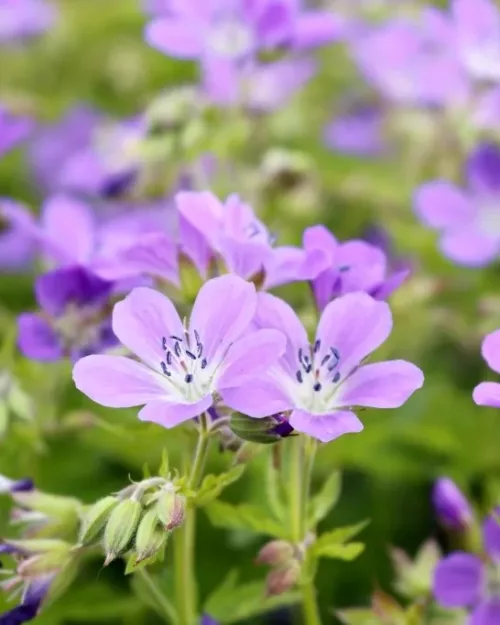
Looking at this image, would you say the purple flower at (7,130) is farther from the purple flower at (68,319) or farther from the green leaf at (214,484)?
the green leaf at (214,484)

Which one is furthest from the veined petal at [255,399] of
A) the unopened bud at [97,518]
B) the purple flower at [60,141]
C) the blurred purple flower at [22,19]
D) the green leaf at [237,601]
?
the blurred purple flower at [22,19]

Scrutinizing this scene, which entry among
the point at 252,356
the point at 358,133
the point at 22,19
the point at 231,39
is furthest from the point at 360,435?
the point at 22,19

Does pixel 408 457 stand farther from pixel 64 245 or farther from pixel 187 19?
pixel 187 19

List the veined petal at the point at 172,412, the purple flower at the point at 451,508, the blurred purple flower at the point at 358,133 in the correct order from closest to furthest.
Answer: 1. the veined petal at the point at 172,412
2. the purple flower at the point at 451,508
3. the blurred purple flower at the point at 358,133

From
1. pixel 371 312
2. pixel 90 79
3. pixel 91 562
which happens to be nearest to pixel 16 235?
pixel 91 562

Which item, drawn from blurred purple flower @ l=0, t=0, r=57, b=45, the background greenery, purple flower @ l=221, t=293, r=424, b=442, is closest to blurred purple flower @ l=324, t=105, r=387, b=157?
the background greenery

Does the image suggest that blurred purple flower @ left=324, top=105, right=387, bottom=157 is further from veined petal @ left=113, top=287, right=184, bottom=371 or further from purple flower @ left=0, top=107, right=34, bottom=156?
veined petal @ left=113, top=287, right=184, bottom=371
